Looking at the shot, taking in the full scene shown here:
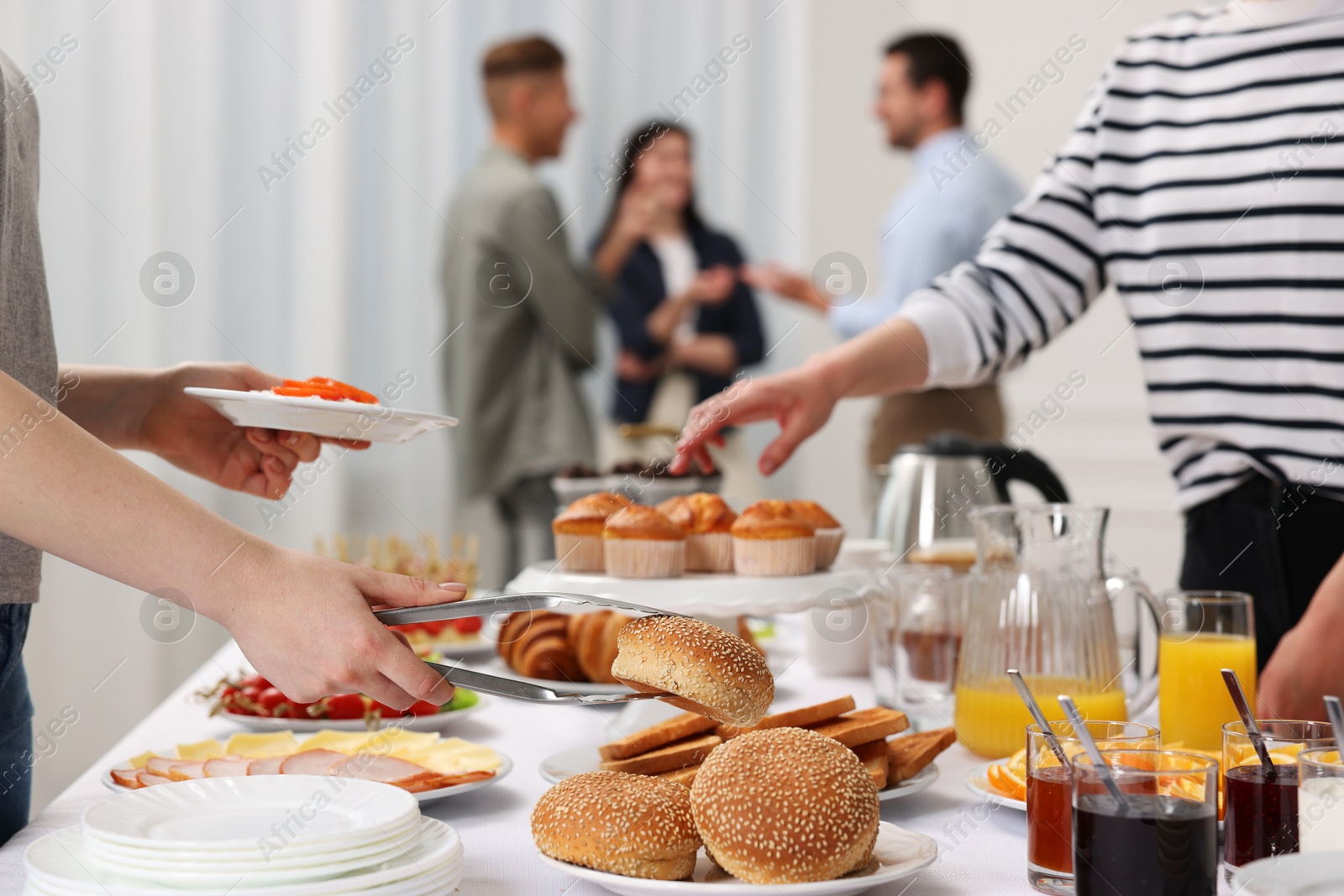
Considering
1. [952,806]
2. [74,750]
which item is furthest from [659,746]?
[74,750]

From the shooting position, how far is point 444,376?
3520 millimetres

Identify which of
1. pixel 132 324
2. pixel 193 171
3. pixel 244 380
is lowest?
pixel 244 380

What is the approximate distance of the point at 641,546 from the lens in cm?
116

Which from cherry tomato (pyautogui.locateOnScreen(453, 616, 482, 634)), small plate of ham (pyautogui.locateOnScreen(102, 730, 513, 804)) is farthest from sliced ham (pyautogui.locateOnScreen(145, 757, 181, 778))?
cherry tomato (pyautogui.locateOnScreen(453, 616, 482, 634))

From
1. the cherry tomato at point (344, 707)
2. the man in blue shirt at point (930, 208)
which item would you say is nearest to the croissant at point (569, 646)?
the cherry tomato at point (344, 707)

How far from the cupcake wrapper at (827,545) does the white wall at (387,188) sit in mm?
2452

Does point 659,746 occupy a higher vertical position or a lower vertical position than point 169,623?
higher

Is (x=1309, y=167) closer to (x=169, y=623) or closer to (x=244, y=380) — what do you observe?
(x=244, y=380)

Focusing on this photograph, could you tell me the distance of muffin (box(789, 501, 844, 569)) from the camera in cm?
123

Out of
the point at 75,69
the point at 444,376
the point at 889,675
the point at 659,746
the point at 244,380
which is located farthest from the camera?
the point at 444,376

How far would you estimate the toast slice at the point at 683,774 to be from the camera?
844 millimetres

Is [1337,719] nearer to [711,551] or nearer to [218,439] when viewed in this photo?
[711,551]

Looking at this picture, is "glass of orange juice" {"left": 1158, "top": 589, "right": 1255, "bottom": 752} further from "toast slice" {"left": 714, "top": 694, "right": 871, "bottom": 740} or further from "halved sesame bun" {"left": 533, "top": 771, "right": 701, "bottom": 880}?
"halved sesame bun" {"left": 533, "top": 771, "right": 701, "bottom": 880}

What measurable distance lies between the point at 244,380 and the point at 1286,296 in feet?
3.82
